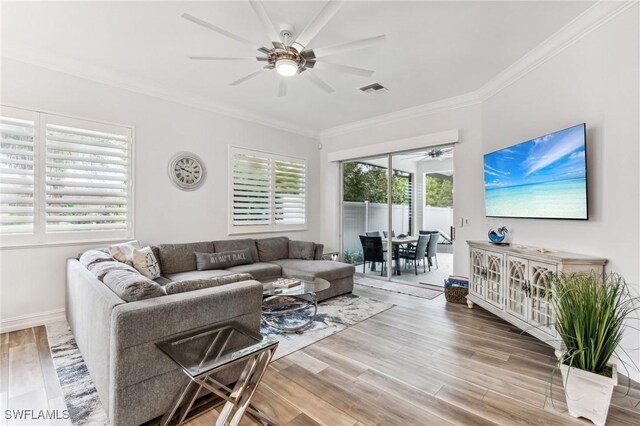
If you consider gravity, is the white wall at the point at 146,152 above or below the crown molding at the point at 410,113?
below

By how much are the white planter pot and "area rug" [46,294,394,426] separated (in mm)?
1916

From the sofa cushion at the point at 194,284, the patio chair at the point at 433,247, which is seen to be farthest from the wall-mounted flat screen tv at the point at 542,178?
the sofa cushion at the point at 194,284

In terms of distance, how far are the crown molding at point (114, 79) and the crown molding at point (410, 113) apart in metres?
1.57

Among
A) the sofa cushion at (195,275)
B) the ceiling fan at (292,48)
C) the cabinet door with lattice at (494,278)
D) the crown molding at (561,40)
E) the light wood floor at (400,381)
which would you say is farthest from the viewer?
the sofa cushion at (195,275)

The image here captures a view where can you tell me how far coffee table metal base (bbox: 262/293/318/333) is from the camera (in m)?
3.15

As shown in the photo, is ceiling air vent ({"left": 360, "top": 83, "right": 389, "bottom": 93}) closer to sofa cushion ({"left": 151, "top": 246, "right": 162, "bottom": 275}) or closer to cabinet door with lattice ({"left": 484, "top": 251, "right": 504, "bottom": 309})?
cabinet door with lattice ({"left": 484, "top": 251, "right": 504, "bottom": 309})

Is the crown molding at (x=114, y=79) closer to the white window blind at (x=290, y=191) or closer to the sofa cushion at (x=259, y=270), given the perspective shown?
the white window blind at (x=290, y=191)

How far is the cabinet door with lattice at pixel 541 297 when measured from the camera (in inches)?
100

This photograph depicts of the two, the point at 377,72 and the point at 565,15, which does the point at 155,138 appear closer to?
the point at 377,72

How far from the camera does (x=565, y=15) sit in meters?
2.55

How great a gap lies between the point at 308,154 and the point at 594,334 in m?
5.14

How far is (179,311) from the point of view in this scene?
5.69 ft

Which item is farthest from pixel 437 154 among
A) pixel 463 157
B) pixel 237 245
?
pixel 237 245

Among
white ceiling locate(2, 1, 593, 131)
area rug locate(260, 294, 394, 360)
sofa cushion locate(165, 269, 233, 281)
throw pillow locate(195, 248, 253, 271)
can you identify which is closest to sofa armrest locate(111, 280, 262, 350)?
area rug locate(260, 294, 394, 360)
